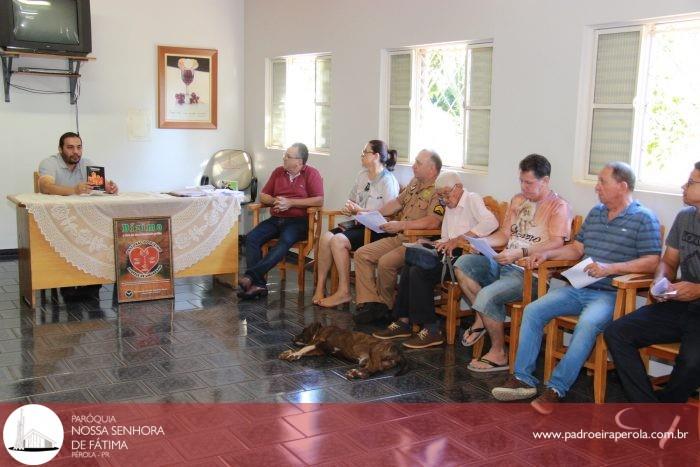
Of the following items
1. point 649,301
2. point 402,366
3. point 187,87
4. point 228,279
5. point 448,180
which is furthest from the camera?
point 187,87

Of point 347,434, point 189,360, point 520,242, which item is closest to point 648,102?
point 520,242

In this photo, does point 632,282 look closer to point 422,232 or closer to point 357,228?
point 422,232

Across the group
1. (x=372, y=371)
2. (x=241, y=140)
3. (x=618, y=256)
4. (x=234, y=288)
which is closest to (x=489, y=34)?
(x=618, y=256)

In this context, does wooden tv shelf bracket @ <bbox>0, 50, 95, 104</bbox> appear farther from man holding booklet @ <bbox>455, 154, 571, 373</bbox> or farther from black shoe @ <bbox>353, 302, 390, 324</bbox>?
man holding booklet @ <bbox>455, 154, 571, 373</bbox>

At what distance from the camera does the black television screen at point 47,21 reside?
20.5 ft

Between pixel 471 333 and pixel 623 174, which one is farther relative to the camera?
pixel 471 333

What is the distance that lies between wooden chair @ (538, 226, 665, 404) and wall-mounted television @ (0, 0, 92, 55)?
4.63 metres

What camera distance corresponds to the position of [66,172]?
547cm

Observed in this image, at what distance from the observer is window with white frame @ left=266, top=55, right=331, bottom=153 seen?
6730mm

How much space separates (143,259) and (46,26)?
2427 millimetres

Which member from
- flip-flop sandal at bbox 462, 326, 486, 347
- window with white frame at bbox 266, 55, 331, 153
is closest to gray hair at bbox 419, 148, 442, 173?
flip-flop sandal at bbox 462, 326, 486, 347

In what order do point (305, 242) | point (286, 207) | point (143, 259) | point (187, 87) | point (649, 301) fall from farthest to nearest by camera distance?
point (187, 87), point (305, 242), point (286, 207), point (143, 259), point (649, 301)

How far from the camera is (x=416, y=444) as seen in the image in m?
3.12

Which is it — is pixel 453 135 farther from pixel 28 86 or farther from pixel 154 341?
pixel 28 86
